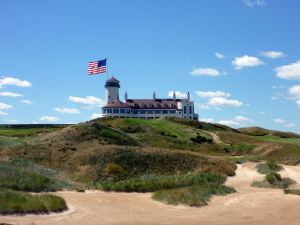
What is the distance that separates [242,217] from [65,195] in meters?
9.56

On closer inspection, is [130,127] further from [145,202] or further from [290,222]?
[290,222]

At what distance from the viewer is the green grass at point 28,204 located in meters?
19.8

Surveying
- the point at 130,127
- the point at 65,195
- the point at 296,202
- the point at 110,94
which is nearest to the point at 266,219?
the point at 296,202

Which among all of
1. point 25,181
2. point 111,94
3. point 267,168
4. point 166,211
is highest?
point 111,94

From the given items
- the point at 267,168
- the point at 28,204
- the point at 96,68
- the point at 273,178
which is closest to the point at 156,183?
the point at 273,178

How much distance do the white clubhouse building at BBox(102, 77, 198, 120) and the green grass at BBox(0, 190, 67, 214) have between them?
85.8 m

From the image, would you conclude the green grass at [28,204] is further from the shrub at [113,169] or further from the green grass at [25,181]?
the shrub at [113,169]

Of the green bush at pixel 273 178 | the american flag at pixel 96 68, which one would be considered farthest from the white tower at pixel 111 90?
the green bush at pixel 273 178

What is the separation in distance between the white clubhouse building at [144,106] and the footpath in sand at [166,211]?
8067 centimetres

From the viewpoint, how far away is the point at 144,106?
367ft

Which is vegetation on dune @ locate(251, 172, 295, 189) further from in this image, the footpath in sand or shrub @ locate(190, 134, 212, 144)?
shrub @ locate(190, 134, 212, 144)

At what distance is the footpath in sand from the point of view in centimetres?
2002

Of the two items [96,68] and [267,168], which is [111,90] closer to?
[96,68]

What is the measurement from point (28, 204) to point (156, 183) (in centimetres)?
1087
